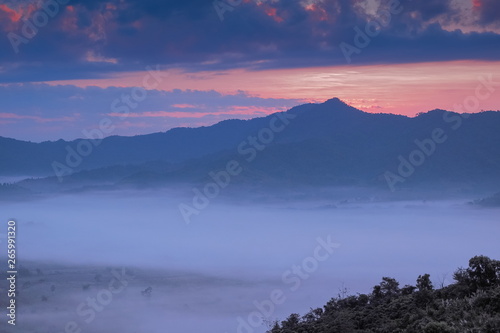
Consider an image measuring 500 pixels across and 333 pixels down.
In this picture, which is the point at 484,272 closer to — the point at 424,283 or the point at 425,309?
the point at 425,309

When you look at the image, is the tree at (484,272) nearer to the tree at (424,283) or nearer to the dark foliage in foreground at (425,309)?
the dark foliage in foreground at (425,309)

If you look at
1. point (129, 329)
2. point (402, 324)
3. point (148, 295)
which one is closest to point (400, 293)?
point (402, 324)

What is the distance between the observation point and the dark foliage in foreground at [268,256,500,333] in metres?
22.8

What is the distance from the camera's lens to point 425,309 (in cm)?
2836

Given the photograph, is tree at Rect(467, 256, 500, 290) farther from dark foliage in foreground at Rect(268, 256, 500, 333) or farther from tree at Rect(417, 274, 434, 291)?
tree at Rect(417, 274, 434, 291)

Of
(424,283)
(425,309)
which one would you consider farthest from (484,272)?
(424,283)

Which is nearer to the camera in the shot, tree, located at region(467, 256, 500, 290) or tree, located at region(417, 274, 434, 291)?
tree, located at region(467, 256, 500, 290)

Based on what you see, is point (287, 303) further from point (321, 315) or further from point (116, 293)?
point (321, 315)

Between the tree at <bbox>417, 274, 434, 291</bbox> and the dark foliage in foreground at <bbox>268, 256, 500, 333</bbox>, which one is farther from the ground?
the tree at <bbox>417, 274, 434, 291</bbox>

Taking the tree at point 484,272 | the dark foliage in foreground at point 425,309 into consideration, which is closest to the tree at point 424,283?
the dark foliage in foreground at point 425,309

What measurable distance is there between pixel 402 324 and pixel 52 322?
114 meters

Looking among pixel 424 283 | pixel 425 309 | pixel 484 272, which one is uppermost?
pixel 424 283

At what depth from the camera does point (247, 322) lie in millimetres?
144125

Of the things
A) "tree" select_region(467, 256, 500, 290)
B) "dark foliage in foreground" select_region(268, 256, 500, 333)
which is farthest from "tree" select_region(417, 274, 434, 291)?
"tree" select_region(467, 256, 500, 290)
